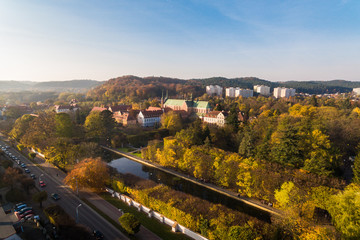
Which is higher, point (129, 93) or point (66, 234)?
point (129, 93)

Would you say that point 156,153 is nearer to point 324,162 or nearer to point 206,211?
point 206,211

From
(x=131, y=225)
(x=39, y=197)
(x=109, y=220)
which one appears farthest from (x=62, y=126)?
(x=131, y=225)

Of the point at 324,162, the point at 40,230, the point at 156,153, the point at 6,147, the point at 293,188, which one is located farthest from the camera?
the point at 6,147

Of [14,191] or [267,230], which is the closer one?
[267,230]

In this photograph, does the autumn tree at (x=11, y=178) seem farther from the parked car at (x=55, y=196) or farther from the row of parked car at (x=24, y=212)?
the parked car at (x=55, y=196)

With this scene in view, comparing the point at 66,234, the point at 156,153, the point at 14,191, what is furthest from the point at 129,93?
the point at 66,234

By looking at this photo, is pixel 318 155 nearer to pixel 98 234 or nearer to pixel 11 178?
pixel 98 234

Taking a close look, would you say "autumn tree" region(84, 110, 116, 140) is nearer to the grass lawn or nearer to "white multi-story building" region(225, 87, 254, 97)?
the grass lawn

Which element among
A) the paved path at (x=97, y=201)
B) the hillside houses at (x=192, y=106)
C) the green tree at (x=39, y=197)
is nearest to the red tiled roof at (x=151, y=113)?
the hillside houses at (x=192, y=106)
